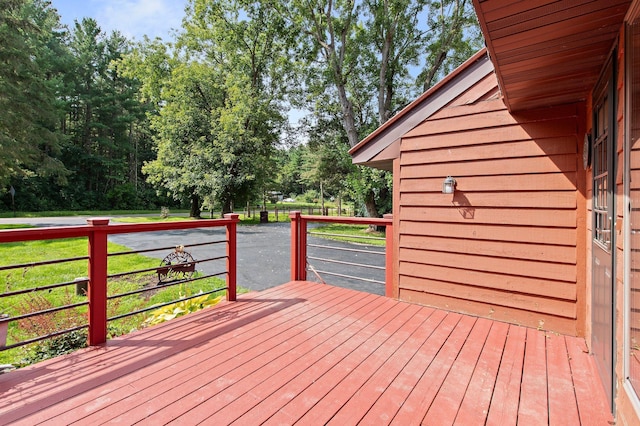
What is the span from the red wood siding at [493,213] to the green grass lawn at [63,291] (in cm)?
265

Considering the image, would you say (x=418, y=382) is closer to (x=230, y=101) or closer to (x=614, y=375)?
(x=614, y=375)

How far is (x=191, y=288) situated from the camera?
5.04 metres

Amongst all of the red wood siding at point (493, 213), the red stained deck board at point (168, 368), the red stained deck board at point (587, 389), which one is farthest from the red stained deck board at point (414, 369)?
the red stained deck board at point (168, 368)

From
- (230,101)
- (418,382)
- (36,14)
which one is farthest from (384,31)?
(36,14)

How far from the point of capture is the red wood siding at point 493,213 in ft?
8.60

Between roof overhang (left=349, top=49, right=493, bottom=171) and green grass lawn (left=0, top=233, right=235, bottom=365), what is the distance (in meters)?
2.61

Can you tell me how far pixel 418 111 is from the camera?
331 centimetres

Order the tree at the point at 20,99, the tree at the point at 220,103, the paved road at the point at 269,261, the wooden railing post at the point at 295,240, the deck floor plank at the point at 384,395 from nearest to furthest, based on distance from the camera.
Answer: the deck floor plank at the point at 384,395
the wooden railing post at the point at 295,240
the paved road at the point at 269,261
the tree at the point at 20,99
the tree at the point at 220,103

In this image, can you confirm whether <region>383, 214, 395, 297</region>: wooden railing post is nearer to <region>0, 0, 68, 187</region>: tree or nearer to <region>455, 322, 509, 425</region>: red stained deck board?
<region>455, 322, 509, 425</region>: red stained deck board

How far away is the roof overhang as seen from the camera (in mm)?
2977

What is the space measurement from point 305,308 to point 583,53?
2889mm

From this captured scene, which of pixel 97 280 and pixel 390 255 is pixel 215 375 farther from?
pixel 390 255

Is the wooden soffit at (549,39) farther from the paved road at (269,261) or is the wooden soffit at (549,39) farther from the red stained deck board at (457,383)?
the paved road at (269,261)

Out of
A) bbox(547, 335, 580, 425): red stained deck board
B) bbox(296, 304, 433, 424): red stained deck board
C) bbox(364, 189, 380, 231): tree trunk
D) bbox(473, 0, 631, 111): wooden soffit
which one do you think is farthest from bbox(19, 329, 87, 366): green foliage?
bbox(364, 189, 380, 231): tree trunk
